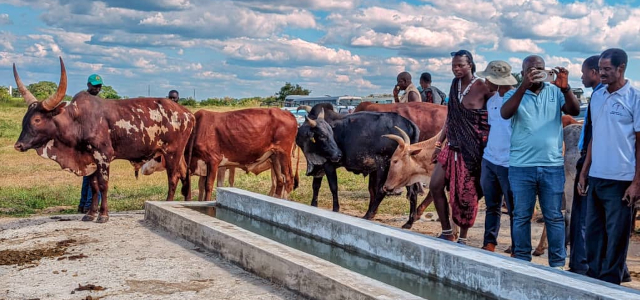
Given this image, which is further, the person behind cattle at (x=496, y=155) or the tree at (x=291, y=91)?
the tree at (x=291, y=91)

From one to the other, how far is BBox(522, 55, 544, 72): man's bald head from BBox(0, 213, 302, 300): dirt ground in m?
2.47

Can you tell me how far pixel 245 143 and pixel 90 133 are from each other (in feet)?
12.5

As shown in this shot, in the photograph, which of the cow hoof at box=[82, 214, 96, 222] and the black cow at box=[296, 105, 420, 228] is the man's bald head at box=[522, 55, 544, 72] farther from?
the cow hoof at box=[82, 214, 96, 222]

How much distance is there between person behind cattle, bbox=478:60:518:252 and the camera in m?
6.46

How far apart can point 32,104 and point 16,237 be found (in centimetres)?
179

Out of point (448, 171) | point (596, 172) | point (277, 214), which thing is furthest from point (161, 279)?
point (596, 172)

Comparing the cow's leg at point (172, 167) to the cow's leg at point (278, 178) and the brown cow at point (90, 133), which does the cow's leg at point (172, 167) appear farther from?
the cow's leg at point (278, 178)

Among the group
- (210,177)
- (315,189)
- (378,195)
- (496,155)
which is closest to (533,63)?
(496,155)

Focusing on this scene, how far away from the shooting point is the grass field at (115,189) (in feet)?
41.1

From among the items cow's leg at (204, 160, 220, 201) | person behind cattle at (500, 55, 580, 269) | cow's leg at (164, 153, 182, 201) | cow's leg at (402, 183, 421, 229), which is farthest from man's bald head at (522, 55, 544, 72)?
cow's leg at (204, 160, 220, 201)

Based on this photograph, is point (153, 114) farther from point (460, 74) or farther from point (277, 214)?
point (460, 74)

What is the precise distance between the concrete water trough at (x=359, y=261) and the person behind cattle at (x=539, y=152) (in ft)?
2.05

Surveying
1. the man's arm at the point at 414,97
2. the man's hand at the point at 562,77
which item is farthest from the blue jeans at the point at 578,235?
the man's arm at the point at 414,97

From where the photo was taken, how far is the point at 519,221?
6.03 metres
